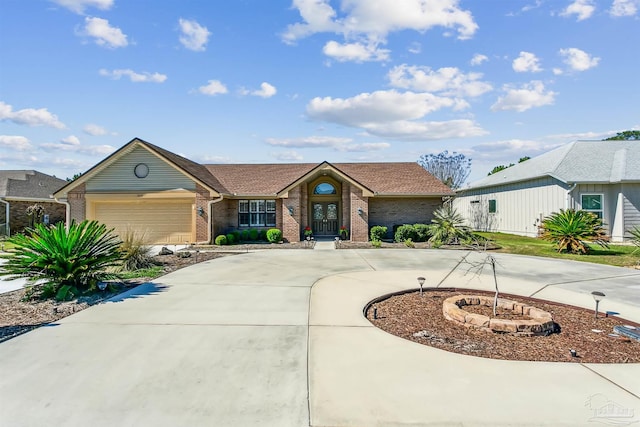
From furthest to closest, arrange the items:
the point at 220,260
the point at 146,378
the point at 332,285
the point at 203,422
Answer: the point at 220,260 < the point at 332,285 < the point at 146,378 < the point at 203,422

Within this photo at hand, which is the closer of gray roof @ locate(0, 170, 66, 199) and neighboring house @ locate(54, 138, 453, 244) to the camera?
neighboring house @ locate(54, 138, 453, 244)

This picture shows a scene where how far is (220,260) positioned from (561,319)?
1081 cm

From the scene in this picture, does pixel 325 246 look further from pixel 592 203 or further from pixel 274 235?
pixel 592 203

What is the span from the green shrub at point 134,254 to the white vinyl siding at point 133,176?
27.5 ft

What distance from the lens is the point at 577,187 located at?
61.5 feet

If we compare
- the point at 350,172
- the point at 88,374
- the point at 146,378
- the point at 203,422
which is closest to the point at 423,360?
the point at 203,422

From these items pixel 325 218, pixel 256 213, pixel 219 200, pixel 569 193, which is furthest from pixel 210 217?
pixel 569 193

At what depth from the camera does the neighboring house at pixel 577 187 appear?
1812 centimetres

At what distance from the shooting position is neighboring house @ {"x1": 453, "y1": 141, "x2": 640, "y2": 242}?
18125mm

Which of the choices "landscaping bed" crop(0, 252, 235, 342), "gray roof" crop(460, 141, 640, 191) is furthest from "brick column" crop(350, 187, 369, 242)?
"landscaping bed" crop(0, 252, 235, 342)

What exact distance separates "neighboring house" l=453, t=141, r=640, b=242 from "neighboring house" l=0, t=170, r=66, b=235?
108ft

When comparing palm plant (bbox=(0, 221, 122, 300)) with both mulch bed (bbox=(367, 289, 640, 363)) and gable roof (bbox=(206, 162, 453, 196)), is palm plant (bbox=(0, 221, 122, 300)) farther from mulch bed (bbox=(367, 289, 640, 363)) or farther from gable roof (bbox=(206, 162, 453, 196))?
gable roof (bbox=(206, 162, 453, 196))

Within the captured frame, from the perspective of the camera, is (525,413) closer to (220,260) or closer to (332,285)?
(332,285)

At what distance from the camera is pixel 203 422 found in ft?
10.5
